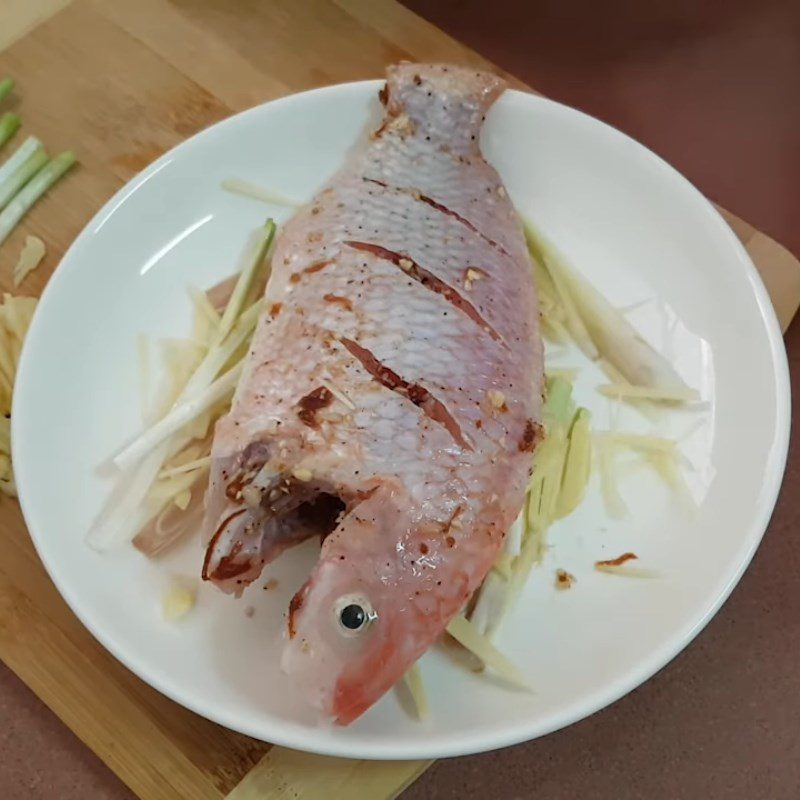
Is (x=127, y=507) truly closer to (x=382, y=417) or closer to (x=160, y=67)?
(x=382, y=417)

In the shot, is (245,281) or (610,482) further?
(245,281)

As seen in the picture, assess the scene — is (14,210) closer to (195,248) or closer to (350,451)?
(195,248)

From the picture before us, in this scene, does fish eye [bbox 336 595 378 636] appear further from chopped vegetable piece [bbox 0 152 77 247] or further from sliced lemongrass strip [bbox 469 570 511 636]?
chopped vegetable piece [bbox 0 152 77 247]

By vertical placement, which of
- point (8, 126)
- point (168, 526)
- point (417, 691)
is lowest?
point (417, 691)

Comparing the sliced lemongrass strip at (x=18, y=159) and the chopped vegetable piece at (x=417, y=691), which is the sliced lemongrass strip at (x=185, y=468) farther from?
the sliced lemongrass strip at (x=18, y=159)

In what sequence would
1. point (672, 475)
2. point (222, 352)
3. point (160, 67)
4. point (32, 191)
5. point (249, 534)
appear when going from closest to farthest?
point (249, 534) < point (672, 475) < point (222, 352) < point (32, 191) < point (160, 67)

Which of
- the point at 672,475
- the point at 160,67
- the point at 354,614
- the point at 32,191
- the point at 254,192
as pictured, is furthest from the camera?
the point at 160,67

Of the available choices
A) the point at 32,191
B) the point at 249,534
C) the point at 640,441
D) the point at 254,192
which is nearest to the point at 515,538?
the point at 640,441
